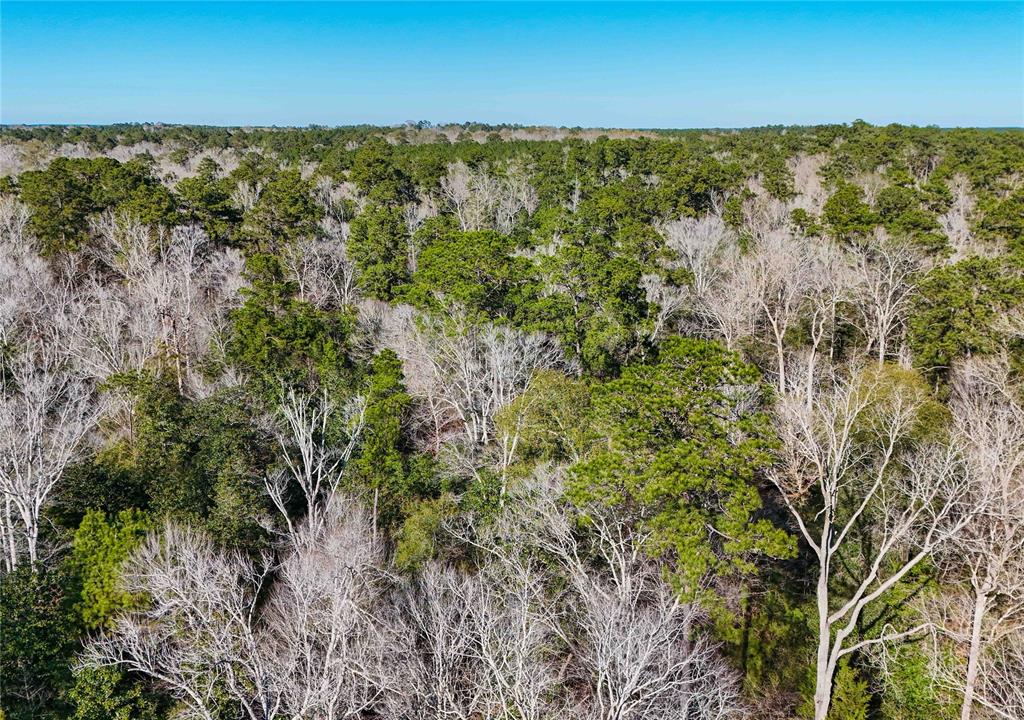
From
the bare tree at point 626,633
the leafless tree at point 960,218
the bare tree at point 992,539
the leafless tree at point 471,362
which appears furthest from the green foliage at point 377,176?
the bare tree at point 992,539

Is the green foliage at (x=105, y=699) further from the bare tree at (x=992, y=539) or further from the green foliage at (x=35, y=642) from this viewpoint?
the bare tree at (x=992, y=539)

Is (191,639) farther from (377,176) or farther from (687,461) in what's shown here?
(377,176)

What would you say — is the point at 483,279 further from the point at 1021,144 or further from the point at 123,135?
the point at 123,135

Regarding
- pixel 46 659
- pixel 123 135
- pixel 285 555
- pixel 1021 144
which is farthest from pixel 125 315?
pixel 123 135

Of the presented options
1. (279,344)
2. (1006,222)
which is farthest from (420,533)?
(1006,222)

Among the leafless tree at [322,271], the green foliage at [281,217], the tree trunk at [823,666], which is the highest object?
the green foliage at [281,217]

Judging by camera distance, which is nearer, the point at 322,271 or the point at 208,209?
the point at 208,209
